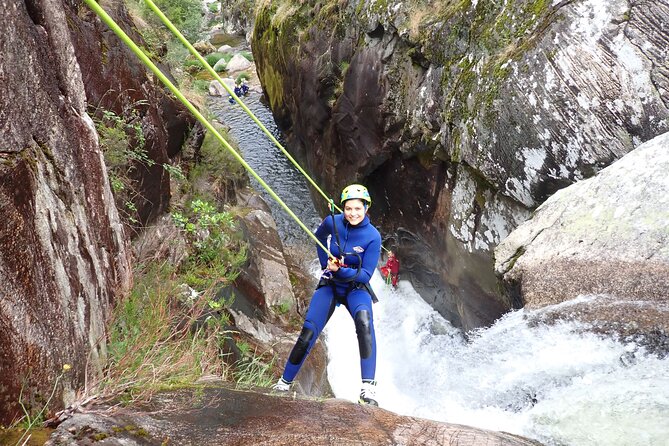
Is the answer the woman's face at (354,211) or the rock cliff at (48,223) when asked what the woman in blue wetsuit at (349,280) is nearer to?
the woman's face at (354,211)

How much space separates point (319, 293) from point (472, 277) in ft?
14.8

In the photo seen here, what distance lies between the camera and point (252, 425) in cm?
302

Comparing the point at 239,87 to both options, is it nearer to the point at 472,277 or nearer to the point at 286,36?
the point at 286,36

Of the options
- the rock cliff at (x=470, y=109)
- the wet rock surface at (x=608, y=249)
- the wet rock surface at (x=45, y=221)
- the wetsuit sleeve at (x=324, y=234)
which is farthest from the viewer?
the rock cliff at (x=470, y=109)

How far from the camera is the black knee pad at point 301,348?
5.18 metres

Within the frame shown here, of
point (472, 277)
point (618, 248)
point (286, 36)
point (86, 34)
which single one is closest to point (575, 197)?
point (618, 248)

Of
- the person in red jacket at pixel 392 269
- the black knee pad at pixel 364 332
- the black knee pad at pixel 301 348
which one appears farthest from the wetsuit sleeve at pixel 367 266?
the person in red jacket at pixel 392 269

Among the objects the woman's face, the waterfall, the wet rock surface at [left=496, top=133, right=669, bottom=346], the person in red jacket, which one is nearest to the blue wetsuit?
the woman's face

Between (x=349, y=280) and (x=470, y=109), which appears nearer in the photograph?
(x=349, y=280)

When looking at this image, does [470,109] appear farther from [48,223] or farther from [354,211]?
[48,223]

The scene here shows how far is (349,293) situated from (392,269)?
722 centimetres

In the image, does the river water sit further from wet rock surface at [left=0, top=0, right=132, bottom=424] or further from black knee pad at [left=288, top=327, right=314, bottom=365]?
wet rock surface at [left=0, top=0, right=132, bottom=424]

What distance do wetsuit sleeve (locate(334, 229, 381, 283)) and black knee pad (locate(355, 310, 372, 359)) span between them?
0.37 metres

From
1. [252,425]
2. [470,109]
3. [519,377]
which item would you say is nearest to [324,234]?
[519,377]
